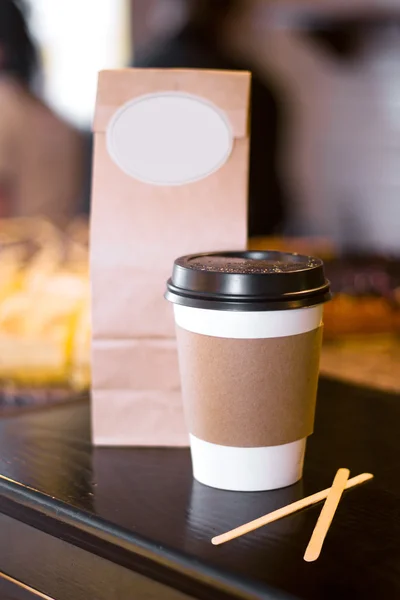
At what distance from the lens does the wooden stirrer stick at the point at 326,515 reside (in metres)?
0.69

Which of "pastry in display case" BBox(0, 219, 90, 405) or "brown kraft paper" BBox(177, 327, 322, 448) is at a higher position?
"brown kraft paper" BBox(177, 327, 322, 448)

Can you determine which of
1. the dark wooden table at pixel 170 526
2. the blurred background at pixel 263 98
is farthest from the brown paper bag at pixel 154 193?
the blurred background at pixel 263 98

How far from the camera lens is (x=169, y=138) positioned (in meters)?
0.98

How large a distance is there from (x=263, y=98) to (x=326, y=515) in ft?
11.3

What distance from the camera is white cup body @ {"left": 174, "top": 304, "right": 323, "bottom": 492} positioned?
0.78 m

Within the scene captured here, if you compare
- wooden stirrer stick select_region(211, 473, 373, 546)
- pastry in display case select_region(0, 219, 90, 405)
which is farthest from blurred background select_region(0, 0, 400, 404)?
wooden stirrer stick select_region(211, 473, 373, 546)

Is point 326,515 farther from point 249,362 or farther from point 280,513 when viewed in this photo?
point 249,362

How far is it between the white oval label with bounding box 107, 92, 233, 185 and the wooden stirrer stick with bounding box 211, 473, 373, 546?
402mm

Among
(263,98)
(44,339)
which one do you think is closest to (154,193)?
(44,339)

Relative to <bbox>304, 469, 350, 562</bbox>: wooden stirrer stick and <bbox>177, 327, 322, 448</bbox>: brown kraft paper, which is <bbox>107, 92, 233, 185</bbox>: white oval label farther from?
<bbox>304, 469, 350, 562</bbox>: wooden stirrer stick

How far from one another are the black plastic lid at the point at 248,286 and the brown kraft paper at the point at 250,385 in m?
0.04

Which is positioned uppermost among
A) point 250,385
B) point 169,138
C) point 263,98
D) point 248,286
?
point 263,98

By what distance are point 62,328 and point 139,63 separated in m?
2.47

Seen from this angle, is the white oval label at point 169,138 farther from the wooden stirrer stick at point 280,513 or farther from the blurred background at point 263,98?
the blurred background at point 263,98
